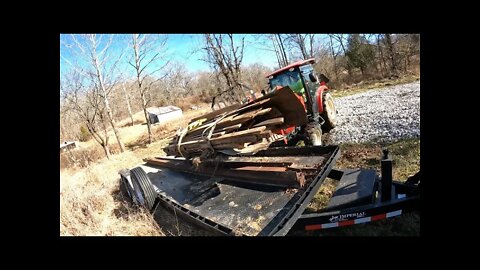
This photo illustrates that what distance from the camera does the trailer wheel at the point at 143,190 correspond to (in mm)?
4738

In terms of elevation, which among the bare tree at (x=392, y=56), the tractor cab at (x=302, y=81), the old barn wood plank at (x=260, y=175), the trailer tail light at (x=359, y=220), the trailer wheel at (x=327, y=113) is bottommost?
the trailer tail light at (x=359, y=220)

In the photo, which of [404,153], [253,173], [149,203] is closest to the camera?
[253,173]

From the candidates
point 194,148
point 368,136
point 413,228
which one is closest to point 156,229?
point 194,148

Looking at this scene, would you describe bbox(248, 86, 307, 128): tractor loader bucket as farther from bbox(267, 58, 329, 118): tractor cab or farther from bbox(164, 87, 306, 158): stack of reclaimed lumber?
bbox(267, 58, 329, 118): tractor cab

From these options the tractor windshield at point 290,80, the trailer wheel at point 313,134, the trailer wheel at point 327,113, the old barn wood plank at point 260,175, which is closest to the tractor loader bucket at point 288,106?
the old barn wood plank at point 260,175

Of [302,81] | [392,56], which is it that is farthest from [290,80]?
[392,56]

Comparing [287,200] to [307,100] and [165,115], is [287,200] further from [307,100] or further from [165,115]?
[165,115]

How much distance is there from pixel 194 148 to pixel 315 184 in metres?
2.32

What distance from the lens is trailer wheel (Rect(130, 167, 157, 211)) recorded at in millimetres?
4738

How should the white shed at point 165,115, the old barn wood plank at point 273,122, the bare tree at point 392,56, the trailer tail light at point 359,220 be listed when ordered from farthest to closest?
the white shed at point 165,115
the bare tree at point 392,56
the old barn wood plank at point 273,122
the trailer tail light at point 359,220

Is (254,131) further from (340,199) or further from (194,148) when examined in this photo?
(194,148)

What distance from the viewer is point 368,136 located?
720 cm

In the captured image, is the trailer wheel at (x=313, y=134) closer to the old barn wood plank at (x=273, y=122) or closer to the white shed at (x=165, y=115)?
the old barn wood plank at (x=273, y=122)

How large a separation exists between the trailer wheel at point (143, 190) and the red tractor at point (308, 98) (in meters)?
3.08
